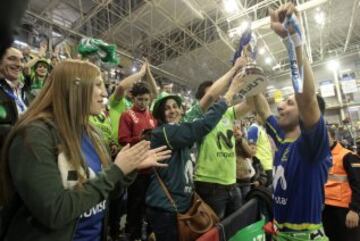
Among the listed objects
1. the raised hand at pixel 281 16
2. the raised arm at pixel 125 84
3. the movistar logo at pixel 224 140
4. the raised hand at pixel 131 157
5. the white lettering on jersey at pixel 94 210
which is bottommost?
the white lettering on jersey at pixel 94 210

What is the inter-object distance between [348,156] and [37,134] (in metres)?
2.60

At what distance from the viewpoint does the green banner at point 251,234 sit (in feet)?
6.57

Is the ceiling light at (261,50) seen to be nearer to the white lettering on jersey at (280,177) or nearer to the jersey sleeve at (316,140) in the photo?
the white lettering on jersey at (280,177)

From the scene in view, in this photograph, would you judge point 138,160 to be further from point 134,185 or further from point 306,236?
point 134,185

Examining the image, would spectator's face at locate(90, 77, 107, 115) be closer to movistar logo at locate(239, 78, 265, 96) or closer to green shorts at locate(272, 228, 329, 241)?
movistar logo at locate(239, 78, 265, 96)

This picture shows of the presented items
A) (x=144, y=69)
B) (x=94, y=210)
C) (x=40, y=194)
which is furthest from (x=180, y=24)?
(x=40, y=194)

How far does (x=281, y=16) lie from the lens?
1.31 meters

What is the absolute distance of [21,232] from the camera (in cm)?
96

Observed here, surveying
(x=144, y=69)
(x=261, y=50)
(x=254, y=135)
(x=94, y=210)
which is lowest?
(x=94, y=210)

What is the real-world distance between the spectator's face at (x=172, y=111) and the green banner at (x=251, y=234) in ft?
2.95

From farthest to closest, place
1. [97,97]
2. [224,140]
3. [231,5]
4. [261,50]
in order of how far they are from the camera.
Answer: [261,50] < [231,5] < [224,140] < [97,97]

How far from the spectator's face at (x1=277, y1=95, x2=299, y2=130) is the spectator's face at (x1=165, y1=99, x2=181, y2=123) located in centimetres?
71

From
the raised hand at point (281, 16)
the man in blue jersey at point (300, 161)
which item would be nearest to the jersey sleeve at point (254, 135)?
the man in blue jersey at point (300, 161)

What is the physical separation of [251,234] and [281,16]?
1484 mm
